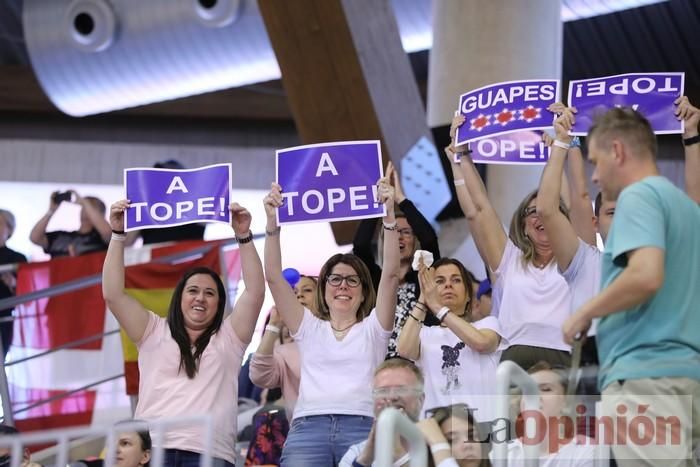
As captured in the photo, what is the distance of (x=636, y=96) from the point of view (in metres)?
5.44

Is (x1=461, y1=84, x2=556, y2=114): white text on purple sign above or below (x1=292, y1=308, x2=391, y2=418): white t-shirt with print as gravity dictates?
above

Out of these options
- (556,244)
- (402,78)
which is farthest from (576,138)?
(402,78)

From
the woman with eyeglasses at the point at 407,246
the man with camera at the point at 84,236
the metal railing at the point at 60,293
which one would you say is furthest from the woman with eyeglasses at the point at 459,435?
the man with camera at the point at 84,236

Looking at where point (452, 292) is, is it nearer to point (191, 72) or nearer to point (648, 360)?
point (648, 360)

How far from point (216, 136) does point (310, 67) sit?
656 centimetres

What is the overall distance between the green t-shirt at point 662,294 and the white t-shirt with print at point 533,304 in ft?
4.56

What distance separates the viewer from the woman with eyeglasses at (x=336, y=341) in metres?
4.95

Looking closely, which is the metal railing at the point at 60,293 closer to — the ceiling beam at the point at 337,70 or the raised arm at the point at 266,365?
the ceiling beam at the point at 337,70

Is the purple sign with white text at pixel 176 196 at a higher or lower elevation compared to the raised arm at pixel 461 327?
higher

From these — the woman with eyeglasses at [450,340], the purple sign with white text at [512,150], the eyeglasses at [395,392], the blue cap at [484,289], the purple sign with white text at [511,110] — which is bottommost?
the eyeglasses at [395,392]

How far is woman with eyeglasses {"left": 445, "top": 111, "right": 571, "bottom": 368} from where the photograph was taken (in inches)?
196

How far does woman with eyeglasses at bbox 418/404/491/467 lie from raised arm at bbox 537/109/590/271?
93 centimetres

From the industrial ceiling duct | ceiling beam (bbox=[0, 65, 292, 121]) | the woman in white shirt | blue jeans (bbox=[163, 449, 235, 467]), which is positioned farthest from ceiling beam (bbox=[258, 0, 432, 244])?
ceiling beam (bbox=[0, 65, 292, 121])

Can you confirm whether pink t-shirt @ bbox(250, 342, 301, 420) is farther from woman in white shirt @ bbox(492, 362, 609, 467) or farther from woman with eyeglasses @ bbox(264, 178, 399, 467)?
woman in white shirt @ bbox(492, 362, 609, 467)
